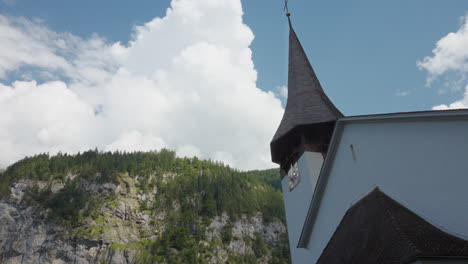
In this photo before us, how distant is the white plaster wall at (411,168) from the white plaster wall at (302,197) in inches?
88.8

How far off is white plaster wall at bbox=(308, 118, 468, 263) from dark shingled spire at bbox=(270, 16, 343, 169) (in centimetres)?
354

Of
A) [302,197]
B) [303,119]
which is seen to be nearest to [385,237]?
[302,197]

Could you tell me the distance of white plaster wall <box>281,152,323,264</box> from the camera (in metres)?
13.7

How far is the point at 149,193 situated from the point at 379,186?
302 ft

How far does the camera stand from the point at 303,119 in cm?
1502

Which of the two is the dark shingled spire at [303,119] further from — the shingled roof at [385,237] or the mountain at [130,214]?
the mountain at [130,214]

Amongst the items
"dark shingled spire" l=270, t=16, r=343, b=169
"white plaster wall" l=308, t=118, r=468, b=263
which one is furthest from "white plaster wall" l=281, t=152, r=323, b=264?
"white plaster wall" l=308, t=118, r=468, b=263

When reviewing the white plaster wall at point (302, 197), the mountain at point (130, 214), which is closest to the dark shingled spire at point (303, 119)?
the white plaster wall at point (302, 197)

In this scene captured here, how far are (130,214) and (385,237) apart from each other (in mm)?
85571

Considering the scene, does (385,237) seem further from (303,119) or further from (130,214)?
(130,214)

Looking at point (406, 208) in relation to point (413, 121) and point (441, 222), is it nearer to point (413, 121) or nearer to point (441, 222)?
point (441, 222)

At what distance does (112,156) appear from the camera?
109188 millimetres

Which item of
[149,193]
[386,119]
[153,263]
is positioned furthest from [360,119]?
[149,193]

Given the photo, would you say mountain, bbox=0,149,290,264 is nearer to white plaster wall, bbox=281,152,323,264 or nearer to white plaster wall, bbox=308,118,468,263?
white plaster wall, bbox=281,152,323,264
